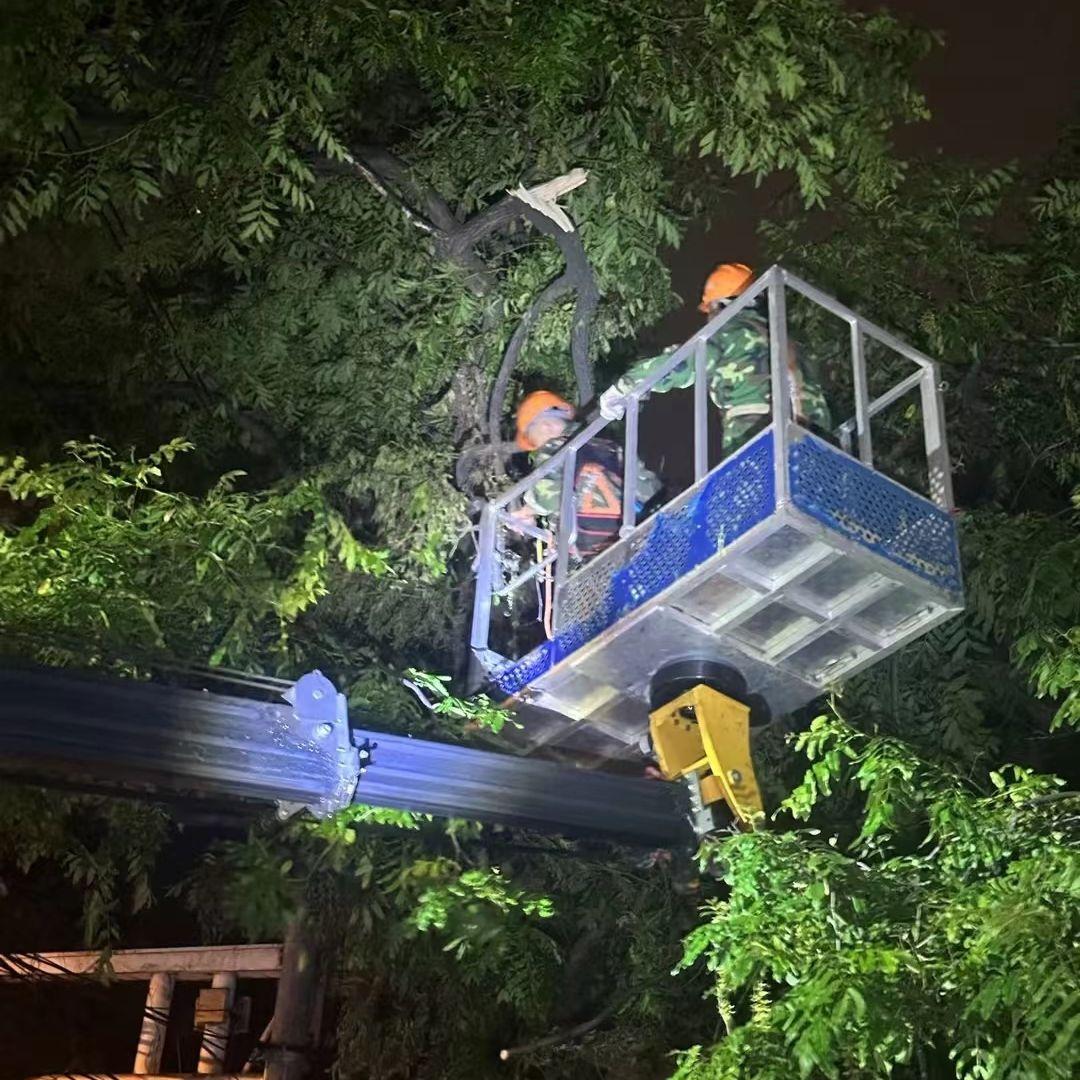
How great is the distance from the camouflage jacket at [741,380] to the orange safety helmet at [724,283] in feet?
1.36

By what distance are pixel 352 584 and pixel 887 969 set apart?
4627mm

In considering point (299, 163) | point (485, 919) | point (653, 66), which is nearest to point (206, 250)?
point (299, 163)

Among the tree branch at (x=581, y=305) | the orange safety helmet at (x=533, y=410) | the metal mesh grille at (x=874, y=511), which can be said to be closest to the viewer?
the metal mesh grille at (x=874, y=511)

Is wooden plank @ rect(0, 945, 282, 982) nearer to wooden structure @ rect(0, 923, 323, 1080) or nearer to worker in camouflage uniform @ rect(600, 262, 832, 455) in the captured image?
wooden structure @ rect(0, 923, 323, 1080)

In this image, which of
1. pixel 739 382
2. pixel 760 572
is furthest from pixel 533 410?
pixel 760 572

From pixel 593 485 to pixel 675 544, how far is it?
5.10 feet

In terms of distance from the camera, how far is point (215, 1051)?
939 centimetres

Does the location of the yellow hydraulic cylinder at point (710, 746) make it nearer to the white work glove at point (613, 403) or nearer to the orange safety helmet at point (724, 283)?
the white work glove at point (613, 403)

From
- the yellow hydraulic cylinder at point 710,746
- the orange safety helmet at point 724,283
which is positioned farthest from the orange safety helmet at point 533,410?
the yellow hydraulic cylinder at point 710,746

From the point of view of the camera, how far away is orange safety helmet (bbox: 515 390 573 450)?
20.6 feet

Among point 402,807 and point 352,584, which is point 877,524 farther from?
point 352,584

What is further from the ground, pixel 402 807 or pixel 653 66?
pixel 653 66

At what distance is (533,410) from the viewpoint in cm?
633

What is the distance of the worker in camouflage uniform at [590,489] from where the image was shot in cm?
541
